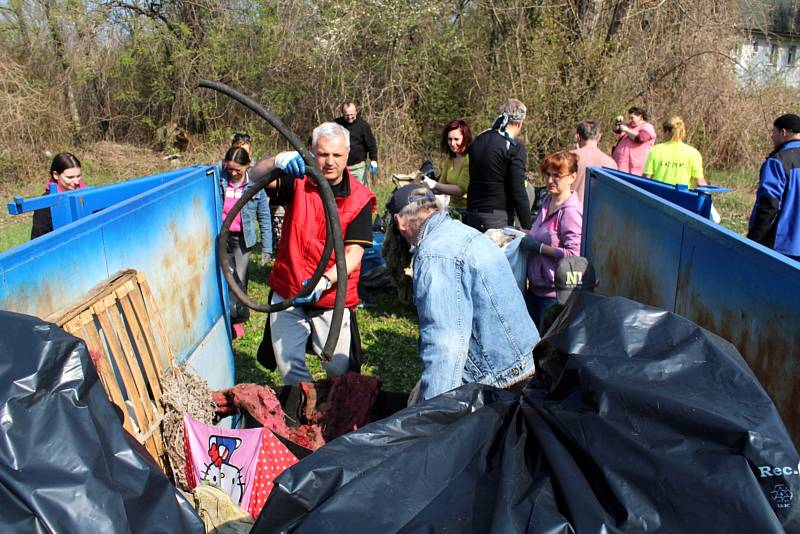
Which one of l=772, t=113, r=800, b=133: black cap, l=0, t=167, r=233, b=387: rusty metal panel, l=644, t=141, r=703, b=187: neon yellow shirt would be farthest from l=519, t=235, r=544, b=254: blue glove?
l=644, t=141, r=703, b=187: neon yellow shirt

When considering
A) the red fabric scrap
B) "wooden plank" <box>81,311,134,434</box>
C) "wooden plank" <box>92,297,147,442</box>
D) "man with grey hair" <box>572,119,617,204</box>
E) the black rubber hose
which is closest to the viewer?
"wooden plank" <box>81,311,134,434</box>

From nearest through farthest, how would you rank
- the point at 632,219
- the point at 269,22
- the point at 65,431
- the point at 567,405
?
1. the point at 65,431
2. the point at 567,405
3. the point at 632,219
4. the point at 269,22

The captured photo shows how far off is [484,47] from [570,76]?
2512 mm

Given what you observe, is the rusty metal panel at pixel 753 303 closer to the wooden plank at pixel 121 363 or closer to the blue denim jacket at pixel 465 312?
the blue denim jacket at pixel 465 312

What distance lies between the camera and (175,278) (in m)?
4.08

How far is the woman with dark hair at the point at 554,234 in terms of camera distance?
471cm

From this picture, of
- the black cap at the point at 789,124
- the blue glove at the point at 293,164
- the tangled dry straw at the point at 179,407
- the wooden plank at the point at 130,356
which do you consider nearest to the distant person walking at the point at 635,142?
the black cap at the point at 789,124

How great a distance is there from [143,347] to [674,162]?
549 cm

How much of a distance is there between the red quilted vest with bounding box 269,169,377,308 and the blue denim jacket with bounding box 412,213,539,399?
1.04 m

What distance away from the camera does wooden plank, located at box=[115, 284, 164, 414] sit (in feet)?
10.4

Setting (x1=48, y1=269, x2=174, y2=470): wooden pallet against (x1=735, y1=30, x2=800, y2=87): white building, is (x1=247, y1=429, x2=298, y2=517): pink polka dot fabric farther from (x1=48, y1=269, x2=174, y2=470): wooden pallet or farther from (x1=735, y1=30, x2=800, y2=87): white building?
(x1=735, y1=30, x2=800, y2=87): white building

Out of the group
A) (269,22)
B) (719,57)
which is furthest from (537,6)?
(269,22)

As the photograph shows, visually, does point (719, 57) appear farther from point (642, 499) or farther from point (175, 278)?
point (642, 499)

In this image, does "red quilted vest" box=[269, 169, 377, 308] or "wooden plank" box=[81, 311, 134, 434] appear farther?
"red quilted vest" box=[269, 169, 377, 308]
